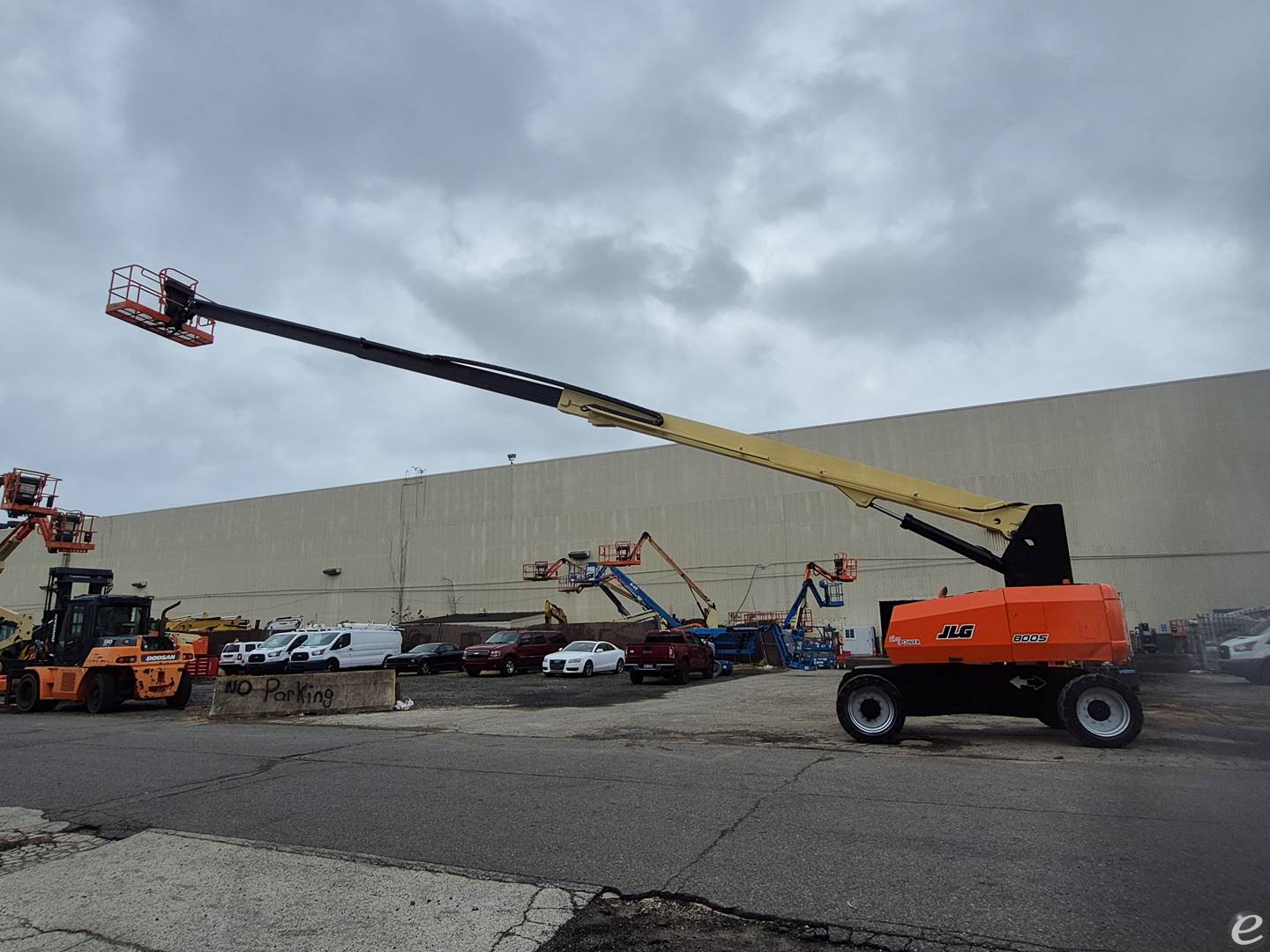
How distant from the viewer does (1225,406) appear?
118ft

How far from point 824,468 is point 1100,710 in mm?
5514

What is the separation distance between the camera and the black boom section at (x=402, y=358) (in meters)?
13.8

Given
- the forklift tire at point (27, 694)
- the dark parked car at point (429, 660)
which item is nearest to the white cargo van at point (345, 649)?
the dark parked car at point (429, 660)

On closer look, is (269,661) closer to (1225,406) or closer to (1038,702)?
(1038,702)

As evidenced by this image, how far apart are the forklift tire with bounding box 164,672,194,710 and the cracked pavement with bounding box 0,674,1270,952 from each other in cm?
540

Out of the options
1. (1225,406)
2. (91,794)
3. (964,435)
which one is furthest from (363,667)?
(1225,406)

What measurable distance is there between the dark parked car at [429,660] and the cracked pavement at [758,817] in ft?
65.3

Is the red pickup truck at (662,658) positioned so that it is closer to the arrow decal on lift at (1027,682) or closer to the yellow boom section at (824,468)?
the yellow boom section at (824,468)

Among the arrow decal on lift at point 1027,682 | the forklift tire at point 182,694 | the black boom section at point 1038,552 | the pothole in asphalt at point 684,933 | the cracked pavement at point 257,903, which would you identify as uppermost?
the black boom section at point 1038,552

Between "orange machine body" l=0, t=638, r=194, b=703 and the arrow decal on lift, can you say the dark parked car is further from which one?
the arrow decal on lift

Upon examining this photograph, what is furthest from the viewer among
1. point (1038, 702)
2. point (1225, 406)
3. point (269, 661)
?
point (1225, 406)

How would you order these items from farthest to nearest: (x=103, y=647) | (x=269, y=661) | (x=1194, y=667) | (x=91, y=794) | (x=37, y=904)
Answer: (x=269, y=661), (x=1194, y=667), (x=103, y=647), (x=91, y=794), (x=37, y=904)

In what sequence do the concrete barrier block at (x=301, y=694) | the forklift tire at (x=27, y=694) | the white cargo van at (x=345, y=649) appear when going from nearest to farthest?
1. the concrete barrier block at (x=301, y=694)
2. the forklift tire at (x=27, y=694)
3. the white cargo van at (x=345, y=649)

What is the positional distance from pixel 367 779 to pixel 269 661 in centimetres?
2418
